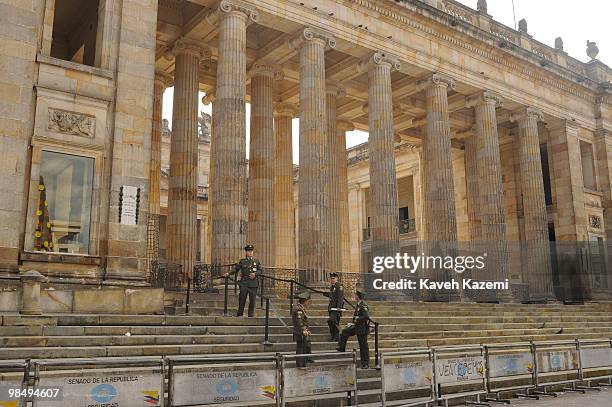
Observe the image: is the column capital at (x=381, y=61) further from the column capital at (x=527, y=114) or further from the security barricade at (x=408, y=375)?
the security barricade at (x=408, y=375)

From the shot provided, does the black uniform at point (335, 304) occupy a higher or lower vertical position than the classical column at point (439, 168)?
lower

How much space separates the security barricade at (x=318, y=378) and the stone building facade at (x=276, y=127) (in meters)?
7.09

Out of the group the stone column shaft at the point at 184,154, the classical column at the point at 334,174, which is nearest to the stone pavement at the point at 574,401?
the classical column at the point at 334,174

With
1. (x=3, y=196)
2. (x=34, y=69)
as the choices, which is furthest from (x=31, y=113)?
(x=3, y=196)

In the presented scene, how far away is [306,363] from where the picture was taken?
8.82 meters

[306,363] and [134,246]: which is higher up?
[134,246]

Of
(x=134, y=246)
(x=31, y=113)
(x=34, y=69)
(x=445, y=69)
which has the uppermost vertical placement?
(x=445, y=69)

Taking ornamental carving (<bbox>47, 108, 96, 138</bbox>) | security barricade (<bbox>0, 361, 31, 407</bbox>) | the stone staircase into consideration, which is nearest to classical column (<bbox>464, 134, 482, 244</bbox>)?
the stone staircase

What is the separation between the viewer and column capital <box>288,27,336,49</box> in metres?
20.2

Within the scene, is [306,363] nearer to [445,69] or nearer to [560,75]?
[445,69]

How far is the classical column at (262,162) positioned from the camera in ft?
72.3

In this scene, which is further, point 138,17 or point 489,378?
point 138,17

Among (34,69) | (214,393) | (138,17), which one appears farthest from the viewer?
(138,17)

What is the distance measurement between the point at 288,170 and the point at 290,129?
2.42 meters
